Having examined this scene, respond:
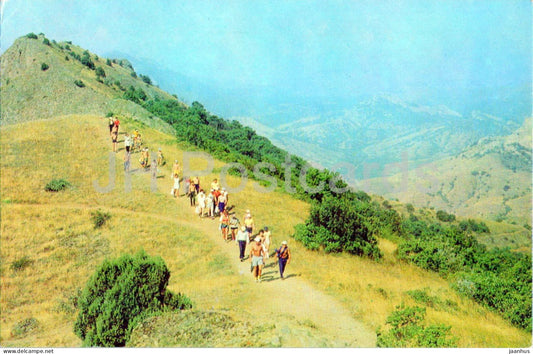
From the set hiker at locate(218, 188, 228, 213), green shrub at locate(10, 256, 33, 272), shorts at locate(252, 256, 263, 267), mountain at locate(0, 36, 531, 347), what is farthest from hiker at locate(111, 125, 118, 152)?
shorts at locate(252, 256, 263, 267)

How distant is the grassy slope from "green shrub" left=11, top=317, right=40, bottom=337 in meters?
0.17

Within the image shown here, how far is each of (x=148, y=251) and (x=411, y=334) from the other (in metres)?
11.6

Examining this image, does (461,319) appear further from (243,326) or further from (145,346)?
(145,346)

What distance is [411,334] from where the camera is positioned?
32.4 ft

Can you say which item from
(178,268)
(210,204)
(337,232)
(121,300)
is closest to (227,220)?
(210,204)

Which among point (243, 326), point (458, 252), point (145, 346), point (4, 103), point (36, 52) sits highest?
point (36, 52)

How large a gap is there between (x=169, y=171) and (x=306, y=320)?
1866 centimetres

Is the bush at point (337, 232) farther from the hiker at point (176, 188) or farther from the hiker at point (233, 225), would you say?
the hiker at point (176, 188)

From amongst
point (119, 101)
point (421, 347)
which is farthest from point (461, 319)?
point (119, 101)

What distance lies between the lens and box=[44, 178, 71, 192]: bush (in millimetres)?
21422

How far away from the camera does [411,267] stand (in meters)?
19.2

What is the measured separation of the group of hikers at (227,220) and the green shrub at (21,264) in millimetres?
8014

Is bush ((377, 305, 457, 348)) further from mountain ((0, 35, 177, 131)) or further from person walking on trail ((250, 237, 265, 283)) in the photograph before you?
mountain ((0, 35, 177, 131))

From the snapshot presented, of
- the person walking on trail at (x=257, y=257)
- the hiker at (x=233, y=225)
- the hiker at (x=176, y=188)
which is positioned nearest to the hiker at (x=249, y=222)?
the hiker at (x=233, y=225)
